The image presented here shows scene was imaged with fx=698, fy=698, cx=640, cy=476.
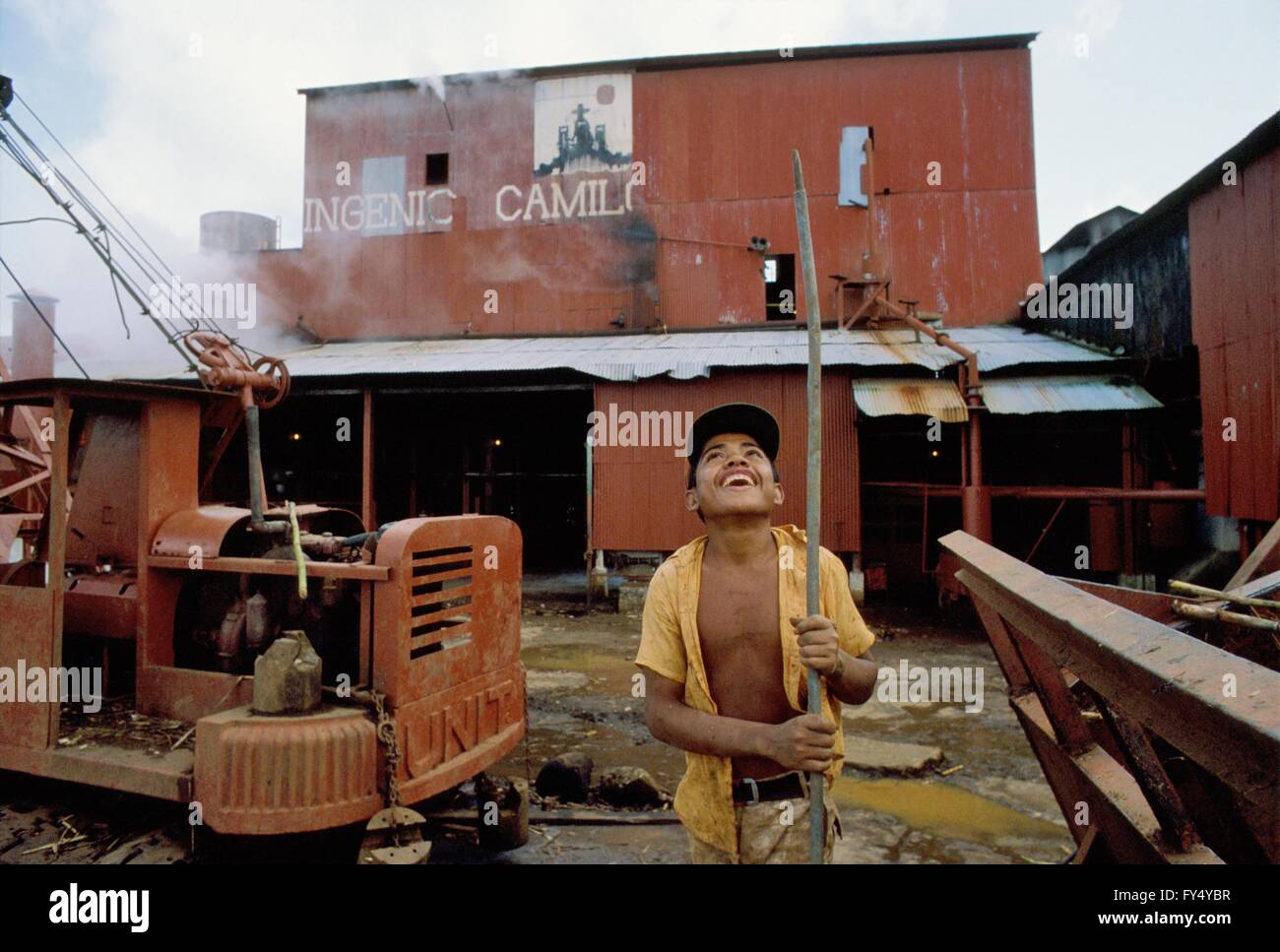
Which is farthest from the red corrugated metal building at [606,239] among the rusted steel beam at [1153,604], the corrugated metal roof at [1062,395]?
the rusted steel beam at [1153,604]

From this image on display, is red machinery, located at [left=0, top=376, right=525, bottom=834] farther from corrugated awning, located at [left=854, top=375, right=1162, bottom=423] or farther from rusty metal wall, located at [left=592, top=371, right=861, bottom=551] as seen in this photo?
corrugated awning, located at [left=854, top=375, right=1162, bottom=423]

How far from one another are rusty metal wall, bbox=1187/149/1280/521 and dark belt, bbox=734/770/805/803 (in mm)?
9498

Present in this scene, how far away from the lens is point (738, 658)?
214 cm

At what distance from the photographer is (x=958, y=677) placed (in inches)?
327

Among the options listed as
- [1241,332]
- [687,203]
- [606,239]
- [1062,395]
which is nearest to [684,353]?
[606,239]

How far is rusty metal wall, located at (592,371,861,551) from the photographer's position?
12.3m

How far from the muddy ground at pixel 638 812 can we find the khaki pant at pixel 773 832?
6.41 ft

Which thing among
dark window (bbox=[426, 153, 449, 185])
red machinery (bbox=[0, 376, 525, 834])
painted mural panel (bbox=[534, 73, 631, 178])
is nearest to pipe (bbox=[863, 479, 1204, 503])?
red machinery (bbox=[0, 376, 525, 834])

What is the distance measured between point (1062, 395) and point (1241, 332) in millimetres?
2517

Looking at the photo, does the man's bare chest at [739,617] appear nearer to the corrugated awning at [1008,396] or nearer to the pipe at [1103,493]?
the corrugated awning at [1008,396]

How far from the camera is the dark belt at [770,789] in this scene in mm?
2053
